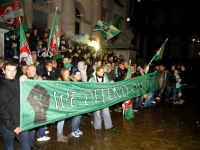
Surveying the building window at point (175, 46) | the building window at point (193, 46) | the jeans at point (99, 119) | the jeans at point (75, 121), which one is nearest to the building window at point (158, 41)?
the building window at point (175, 46)

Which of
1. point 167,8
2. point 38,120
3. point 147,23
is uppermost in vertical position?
point 167,8

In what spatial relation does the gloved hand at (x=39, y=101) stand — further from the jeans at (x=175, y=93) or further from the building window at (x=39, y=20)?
the building window at (x=39, y=20)

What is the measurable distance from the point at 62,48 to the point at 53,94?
17.8 ft

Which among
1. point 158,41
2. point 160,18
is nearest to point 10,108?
point 158,41

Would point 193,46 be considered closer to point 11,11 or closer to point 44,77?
point 11,11

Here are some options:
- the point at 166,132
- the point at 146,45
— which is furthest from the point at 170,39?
the point at 166,132

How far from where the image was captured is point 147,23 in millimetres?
29562

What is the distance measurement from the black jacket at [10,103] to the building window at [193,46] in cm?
2643

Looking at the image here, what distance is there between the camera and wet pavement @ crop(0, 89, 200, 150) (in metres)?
4.72

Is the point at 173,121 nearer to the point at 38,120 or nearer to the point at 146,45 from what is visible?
the point at 38,120

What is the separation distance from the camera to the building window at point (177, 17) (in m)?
27.0

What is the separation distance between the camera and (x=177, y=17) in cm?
2720

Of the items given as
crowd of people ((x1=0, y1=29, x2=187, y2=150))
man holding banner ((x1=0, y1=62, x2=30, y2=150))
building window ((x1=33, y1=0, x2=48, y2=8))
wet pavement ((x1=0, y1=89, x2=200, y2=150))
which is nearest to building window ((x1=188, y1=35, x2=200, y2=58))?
crowd of people ((x1=0, y1=29, x2=187, y2=150))

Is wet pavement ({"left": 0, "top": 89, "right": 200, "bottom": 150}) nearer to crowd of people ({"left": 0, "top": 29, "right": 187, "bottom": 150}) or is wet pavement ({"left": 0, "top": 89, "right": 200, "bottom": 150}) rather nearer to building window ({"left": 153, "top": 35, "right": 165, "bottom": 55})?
crowd of people ({"left": 0, "top": 29, "right": 187, "bottom": 150})
